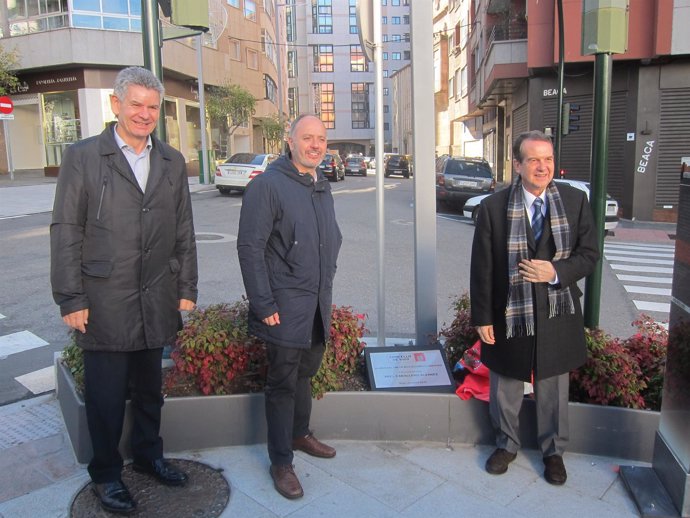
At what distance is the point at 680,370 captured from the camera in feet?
9.62

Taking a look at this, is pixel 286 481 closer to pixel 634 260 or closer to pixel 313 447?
pixel 313 447

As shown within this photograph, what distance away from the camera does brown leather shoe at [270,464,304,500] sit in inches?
120

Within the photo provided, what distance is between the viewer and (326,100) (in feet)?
327

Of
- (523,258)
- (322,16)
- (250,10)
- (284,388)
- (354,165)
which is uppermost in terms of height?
(322,16)

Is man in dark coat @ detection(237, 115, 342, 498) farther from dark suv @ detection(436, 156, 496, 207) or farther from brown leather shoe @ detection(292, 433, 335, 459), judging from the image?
dark suv @ detection(436, 156, 496, 207)

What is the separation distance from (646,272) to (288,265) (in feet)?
28.5

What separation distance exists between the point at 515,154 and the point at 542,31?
17962mm

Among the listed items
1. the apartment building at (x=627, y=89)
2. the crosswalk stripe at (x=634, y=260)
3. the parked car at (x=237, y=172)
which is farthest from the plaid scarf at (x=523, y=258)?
the parked car at (x=237, y=172)

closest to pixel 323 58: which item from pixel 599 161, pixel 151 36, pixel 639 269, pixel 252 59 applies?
pixel 252 59

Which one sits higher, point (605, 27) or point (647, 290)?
point (605, 27)

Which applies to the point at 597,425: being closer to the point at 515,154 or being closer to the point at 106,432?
the point at 515,154

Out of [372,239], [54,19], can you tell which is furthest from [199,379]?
[54,19]

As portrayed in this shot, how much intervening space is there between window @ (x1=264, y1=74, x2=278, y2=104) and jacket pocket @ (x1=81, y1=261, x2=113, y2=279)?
167 ft

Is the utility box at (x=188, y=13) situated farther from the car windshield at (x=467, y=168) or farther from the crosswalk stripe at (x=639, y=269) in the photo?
the car windshield at (x=467, y=168)
